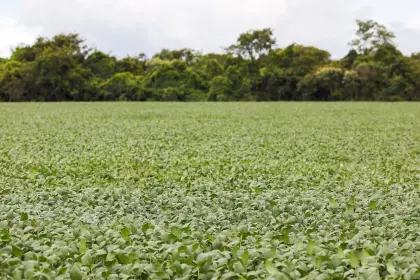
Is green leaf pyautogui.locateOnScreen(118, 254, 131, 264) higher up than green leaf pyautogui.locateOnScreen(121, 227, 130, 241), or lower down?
lower down

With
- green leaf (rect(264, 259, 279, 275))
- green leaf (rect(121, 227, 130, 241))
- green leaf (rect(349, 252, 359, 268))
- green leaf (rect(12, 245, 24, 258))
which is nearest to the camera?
green leaf (rect(264, 259, 279, 275))

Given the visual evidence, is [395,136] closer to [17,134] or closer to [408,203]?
[408,203]

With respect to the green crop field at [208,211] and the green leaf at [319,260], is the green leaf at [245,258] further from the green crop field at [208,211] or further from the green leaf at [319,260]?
the green leaf at [319,260]

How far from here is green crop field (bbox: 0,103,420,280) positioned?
343cm

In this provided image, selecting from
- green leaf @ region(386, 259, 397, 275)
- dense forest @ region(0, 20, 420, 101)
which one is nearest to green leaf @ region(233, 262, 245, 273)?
green leaf @ region(386, 259, 397, 275)

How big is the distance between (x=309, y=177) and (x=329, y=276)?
390cm

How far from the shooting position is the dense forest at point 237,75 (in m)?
41.7

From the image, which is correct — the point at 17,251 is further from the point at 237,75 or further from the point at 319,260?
the point at 237,75

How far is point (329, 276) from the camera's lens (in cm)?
327

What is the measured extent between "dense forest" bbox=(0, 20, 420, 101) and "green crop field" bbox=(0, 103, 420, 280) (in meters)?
32.7

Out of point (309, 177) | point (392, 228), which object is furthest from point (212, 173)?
point (392, 228)

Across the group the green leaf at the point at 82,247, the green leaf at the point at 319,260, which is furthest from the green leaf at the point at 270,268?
the green leaf at the point at 82,247

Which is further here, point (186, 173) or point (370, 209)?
point (186, 173)

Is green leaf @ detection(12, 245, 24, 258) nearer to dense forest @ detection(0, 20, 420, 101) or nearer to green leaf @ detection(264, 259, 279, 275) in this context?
green leaf @ detection(264, 259, 279, 275)
